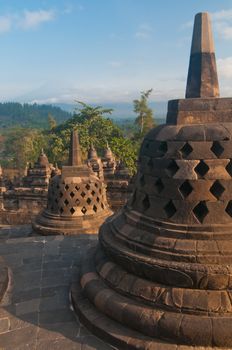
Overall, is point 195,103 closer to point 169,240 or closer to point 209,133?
point 209,133

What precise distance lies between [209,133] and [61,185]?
597 cm

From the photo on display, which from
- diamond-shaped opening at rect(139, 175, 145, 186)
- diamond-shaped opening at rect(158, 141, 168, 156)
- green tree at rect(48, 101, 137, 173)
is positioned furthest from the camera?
green tree at rect(48, 101, 137, 173)

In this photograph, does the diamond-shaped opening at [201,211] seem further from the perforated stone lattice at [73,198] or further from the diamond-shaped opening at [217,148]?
the perforated stone lattice at [73,198]

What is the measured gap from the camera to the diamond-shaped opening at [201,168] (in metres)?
3.70

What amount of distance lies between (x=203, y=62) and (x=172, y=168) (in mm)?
1377

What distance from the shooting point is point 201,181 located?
367cm

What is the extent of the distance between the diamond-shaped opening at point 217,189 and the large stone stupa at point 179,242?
1 centimetres

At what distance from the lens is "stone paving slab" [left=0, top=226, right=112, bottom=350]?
3.69 metres

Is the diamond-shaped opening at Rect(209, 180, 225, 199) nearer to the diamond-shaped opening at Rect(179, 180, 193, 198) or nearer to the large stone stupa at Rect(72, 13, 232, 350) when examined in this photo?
the large stone stupa at Rect(72, 13, 232, 350)

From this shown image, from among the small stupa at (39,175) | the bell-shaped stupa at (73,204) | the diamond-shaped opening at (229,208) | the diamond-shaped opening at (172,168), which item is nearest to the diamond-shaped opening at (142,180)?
the diamond-shaped opening at (172,168)

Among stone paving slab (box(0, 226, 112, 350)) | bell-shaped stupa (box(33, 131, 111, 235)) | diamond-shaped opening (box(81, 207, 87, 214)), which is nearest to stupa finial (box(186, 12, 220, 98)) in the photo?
stone paving slab (box(0, 226, 112, 350))

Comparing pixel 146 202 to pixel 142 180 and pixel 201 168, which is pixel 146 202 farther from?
pixel 201 168

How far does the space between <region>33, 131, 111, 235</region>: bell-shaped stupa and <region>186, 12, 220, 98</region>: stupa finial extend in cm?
557

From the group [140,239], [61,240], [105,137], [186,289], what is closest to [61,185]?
[61,240]
